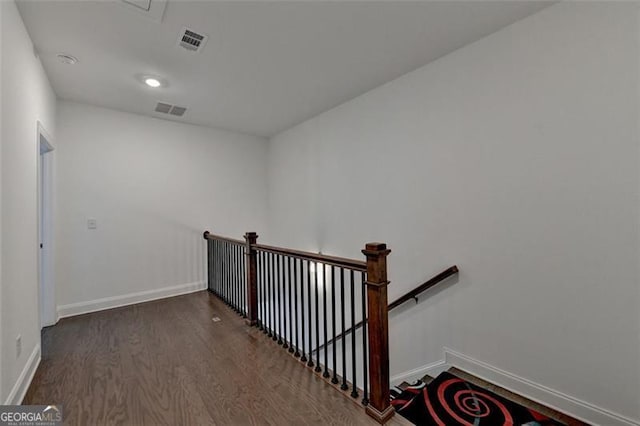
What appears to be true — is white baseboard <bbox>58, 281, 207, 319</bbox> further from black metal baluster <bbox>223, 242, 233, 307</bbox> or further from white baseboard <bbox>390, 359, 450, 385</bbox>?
white baseboard <bbox>390, 359, 450, 385</bbox>

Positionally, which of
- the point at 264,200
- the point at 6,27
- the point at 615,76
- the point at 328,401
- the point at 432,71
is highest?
the point at 432,71

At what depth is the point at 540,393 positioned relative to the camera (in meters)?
2.03

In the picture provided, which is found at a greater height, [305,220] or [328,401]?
[305,220]

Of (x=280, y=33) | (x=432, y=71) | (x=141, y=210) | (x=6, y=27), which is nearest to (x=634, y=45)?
(x=432, y=71)

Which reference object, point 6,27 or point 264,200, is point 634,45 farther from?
point 264,200

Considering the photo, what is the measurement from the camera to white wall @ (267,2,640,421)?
1749 mm

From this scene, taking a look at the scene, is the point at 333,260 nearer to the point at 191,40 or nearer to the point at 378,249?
the point at 378,249

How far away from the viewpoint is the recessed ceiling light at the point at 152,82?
9.57 ft

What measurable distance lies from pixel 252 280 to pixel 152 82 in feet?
7.81

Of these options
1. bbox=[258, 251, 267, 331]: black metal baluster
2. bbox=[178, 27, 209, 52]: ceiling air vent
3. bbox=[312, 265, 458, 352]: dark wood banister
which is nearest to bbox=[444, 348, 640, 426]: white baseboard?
bbox=[312, 265, 458, 352]: dark wood banister

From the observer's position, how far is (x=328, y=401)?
1785mm

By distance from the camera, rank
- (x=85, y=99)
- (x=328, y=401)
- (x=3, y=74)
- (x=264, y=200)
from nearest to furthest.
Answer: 1. (x=3, y=74)
2. (x=328, y=401)
3. (x=85, y=99)
4. (x=264, y=200)

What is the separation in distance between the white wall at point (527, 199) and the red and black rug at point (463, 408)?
30 cm

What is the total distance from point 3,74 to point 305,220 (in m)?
3.38
